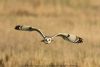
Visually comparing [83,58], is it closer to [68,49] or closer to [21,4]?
[68,49]

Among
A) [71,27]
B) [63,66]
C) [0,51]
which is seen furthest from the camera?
[71,27]

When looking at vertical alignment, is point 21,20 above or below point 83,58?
above

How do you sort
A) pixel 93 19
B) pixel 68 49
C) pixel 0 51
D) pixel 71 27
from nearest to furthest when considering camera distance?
pixel 0 51 < pixel 68 49 < pixel 71 27 < pixel 93 19

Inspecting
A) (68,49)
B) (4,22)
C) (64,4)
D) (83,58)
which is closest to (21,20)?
(4,22)

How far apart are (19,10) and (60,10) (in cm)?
134

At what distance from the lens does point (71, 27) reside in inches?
747

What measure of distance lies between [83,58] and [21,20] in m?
7.42

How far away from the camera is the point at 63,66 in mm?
12031

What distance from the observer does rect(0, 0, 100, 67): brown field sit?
12.5m

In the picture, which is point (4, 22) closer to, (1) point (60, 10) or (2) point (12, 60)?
(1) point (60, 10)

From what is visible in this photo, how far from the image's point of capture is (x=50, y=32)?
18016 millimetres

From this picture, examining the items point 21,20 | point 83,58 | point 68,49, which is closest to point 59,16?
point 21,20

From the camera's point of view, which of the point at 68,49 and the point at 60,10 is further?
the point at 60,10

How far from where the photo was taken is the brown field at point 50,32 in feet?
40.9
